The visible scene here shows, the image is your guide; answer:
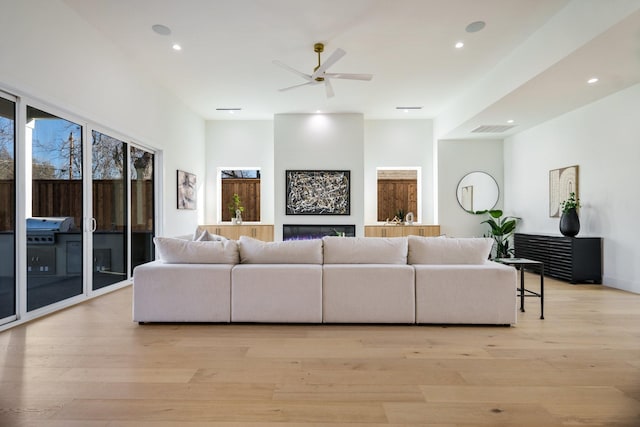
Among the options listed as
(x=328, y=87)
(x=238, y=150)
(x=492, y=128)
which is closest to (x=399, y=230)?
(x=492, y=128)

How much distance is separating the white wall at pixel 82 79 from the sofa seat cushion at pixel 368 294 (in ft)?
10.2

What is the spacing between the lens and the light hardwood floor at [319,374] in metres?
1.61

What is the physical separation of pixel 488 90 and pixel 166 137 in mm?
5113

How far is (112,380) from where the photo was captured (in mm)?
1947

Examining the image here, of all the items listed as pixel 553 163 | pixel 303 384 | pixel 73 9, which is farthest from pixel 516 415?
pixel 553 163

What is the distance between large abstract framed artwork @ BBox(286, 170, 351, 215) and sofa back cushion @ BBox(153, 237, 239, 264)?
3.97m

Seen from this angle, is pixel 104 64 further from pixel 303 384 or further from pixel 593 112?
pixel 593 112

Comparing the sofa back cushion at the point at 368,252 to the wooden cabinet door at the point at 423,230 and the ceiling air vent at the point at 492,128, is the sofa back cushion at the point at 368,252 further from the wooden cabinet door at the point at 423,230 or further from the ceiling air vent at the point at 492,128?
the ceiling air vent at the point at 492,128

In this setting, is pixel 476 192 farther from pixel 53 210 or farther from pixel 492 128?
pixel 53 210

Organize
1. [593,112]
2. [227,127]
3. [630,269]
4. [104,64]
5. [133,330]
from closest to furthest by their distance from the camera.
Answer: [133,330], [104,64], [630,269], [593,112], [227,127]

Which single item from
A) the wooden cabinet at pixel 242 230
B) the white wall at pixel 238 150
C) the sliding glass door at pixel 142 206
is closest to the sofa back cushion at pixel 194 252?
the sliding glass door at pixel 142 206

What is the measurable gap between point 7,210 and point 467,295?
13.2 ft

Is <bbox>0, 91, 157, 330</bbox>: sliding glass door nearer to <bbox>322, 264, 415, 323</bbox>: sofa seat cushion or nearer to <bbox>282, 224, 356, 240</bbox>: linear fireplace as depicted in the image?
<bbox>322, 264, 415, 323</bbox>: sofa seat cushion

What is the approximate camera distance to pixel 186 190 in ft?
21.0
